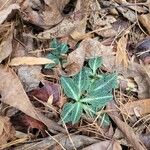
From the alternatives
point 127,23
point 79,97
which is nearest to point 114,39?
point 127,23

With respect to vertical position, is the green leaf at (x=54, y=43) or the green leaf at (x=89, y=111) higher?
the green leaf at (x=54, y=43)

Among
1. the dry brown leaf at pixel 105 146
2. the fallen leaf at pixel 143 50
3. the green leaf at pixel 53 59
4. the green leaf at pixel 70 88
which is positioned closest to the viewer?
the dry brown leaf at pixel 105 146

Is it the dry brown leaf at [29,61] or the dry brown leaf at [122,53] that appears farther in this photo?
the dry brown leaf at [122,53]

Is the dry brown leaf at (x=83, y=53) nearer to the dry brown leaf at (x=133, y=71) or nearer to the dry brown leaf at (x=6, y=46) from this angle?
the dry brown leaf at (x=133, y=71)

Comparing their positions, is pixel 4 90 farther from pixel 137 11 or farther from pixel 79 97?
pixel 137 11

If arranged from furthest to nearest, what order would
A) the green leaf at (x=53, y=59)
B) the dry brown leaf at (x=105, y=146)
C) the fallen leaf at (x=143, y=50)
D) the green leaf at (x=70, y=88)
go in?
the fallen leaf at (x=143, y=50)
the green leaf at (x=53, y=59)
the green leaf at (x=70, y=88)
the dry brown leaf at (x=105, y=146)

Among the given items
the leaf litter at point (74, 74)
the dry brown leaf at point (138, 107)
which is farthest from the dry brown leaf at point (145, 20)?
the dry brown leaf at point (138, 107)

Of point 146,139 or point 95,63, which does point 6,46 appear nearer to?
point 95,63

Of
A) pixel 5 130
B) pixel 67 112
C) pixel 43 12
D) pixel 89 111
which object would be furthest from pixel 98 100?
pixel 43 12
